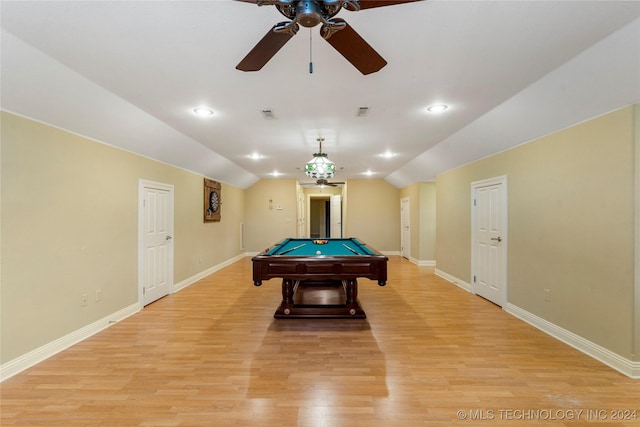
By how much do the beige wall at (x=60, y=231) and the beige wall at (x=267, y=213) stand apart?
4270mm

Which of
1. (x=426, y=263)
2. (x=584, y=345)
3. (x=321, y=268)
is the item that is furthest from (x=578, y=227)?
(x=426, y=263)

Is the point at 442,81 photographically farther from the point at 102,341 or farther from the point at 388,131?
the point at 102,341

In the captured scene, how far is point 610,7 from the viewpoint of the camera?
145 cm

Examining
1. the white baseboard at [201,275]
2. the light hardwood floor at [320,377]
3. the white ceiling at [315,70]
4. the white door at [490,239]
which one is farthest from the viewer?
the white baseboard at [201,275]

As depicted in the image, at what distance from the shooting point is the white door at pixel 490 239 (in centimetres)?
370

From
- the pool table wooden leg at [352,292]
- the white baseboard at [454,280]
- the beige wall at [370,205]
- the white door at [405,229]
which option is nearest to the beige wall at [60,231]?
the pool table wooden leg at [352,292]

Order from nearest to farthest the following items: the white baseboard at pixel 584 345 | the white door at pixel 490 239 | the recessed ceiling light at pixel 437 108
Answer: the white baseboard at pixel 584 345, the recessed ceiling light at pixel 437 108, the white door at pixel 490 239

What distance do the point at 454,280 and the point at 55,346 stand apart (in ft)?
18.2

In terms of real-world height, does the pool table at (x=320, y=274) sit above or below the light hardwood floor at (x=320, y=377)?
above

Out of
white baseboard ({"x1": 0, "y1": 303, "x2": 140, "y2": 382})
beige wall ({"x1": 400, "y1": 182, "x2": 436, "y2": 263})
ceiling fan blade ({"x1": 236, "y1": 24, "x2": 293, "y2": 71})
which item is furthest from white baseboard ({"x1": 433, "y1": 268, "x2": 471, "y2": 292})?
white baseboard ({"x1": 0, "y1": 303, "x2": 140, "y2": 382})

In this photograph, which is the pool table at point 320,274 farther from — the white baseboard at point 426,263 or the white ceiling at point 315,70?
the white baseboard at point 426,263

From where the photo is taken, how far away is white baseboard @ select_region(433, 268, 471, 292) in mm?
4625

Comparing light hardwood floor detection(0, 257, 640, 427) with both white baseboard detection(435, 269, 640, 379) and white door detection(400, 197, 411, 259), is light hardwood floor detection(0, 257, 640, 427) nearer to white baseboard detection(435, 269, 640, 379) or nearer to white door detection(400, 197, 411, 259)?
white baseboard detection(435, 269, 640, 379)

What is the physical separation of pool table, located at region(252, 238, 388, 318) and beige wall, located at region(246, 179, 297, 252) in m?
3.97
